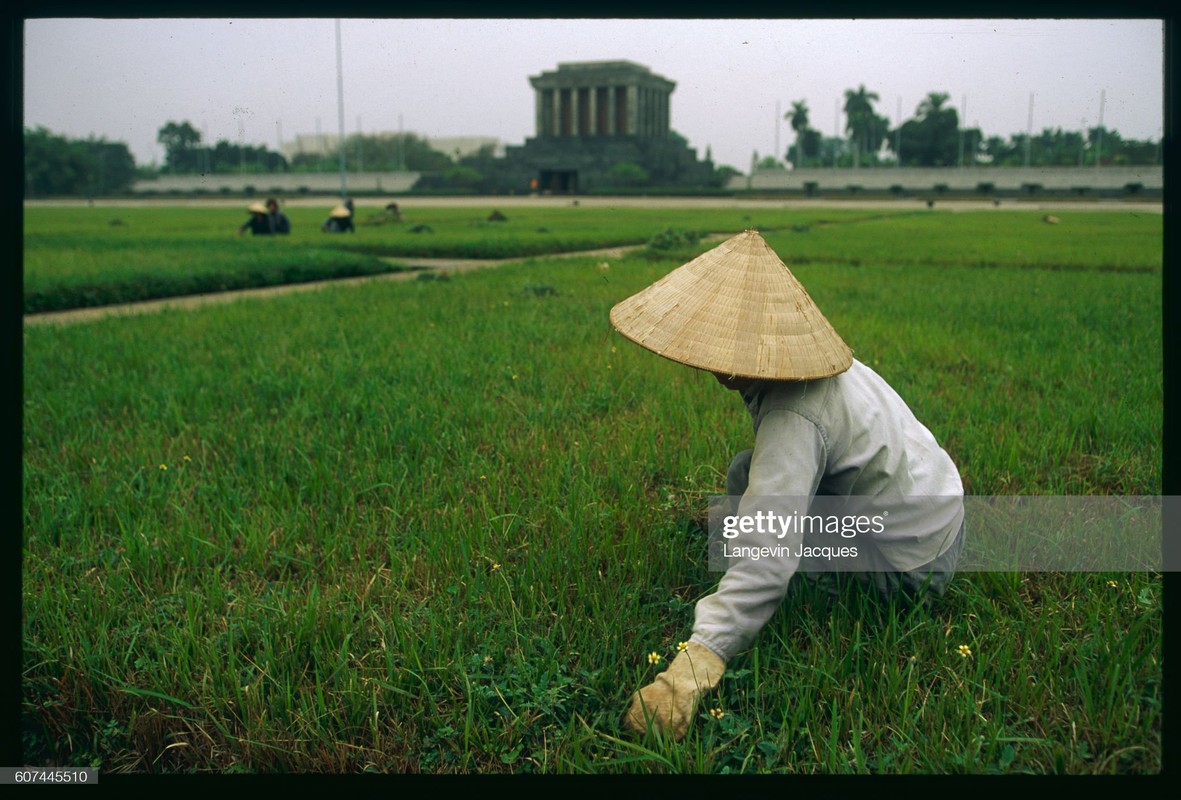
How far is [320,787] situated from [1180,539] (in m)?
1.20

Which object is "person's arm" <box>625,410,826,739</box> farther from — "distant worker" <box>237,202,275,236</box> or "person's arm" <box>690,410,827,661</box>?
"distant worker" <box>237,202,275,236</box>

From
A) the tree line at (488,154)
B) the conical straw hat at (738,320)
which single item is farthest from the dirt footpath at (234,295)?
the conical straw hat at (738,320)

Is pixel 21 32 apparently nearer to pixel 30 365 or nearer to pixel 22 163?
pixel 22 163

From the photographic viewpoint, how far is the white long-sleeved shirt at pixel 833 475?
1477 mm

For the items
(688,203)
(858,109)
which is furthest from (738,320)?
(688,203)

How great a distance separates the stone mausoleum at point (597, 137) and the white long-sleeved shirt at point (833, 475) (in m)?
10.3

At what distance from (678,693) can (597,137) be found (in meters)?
24.9

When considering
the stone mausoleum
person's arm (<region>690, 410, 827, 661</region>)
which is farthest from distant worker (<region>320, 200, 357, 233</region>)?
person's arm (<region>690, 410, 827, 661</region>)

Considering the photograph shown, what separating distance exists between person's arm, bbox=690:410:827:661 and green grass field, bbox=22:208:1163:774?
10 cm

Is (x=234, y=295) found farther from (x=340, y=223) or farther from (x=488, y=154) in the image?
(x=488, y=154)

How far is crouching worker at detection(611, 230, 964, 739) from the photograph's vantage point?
4.81 feet

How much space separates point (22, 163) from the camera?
4.01 ft

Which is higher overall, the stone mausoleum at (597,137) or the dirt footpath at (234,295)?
the stone mausoleum at (597,137)

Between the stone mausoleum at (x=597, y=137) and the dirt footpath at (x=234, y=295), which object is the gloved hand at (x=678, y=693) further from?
the stone mausoleum at (x=597, y=137)
